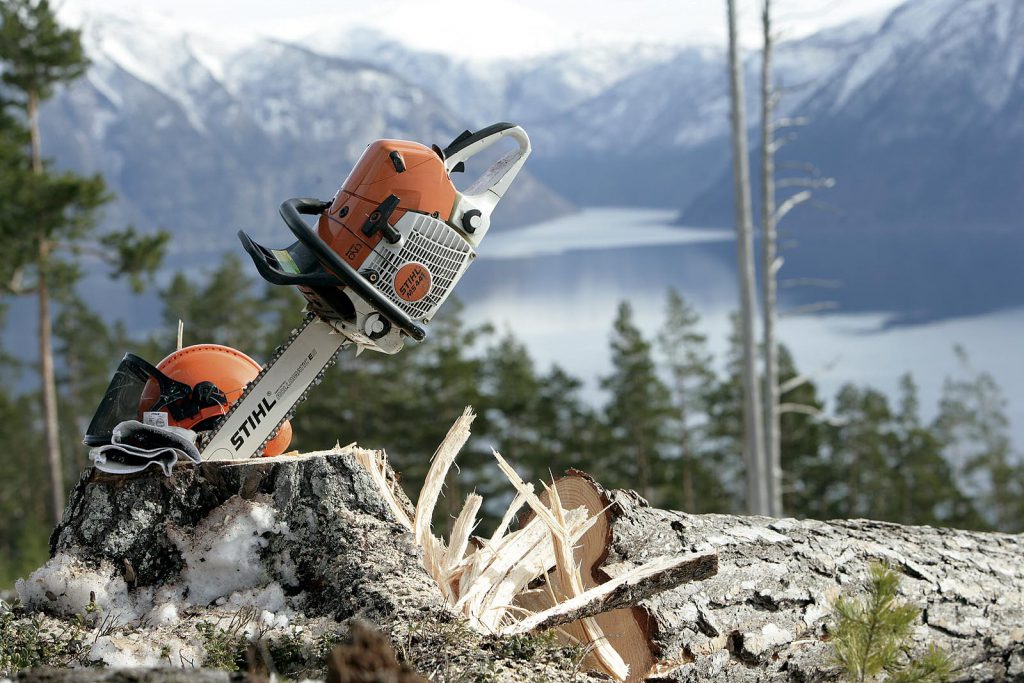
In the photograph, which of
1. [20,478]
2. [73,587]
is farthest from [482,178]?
[20,478]

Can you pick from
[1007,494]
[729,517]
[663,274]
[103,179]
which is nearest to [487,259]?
[663,274]

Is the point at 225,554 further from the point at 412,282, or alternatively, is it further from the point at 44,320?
the point at 44,320

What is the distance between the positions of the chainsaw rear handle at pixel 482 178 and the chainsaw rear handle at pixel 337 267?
0.48 metres

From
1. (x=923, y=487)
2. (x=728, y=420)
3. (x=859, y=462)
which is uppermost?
(x=923, y=487)

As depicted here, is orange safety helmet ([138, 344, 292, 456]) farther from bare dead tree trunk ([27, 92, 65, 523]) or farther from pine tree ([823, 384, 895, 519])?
pine tree ([823, 384, 895, 519])

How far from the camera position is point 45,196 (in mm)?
17312

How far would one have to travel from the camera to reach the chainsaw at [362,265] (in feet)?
12.7

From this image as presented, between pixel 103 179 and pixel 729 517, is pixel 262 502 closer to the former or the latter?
pixel 729 517

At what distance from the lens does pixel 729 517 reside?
462 centimetres

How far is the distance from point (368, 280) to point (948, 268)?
446 ft

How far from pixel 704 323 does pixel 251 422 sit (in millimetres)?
84809

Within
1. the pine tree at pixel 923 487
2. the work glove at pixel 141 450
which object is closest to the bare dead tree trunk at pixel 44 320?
the work glove at pixel 141 450

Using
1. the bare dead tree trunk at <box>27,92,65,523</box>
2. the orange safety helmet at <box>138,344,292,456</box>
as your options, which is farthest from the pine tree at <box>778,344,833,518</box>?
the orange safety helmet at <box>138,344,292,456</box>

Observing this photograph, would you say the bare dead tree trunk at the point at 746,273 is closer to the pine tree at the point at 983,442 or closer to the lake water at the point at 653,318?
the lake water at the point at 653,318
